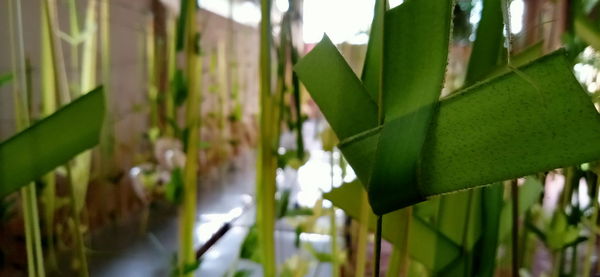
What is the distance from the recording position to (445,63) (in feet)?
0.59

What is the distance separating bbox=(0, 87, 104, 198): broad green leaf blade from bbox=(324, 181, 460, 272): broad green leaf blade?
0.38 feet

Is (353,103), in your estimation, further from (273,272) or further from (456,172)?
(273,272)

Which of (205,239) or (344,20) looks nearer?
(344,20)

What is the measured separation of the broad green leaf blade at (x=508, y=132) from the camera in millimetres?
157

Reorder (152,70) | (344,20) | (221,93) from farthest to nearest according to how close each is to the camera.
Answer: (221,93) → (152,70) → (344,20)

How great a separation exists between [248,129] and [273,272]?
187cm

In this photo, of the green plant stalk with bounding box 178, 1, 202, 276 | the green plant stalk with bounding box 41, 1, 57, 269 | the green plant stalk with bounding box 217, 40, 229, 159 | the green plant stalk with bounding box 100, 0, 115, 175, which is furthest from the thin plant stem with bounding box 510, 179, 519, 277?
the green plant stalk with bounding box 217, 40, 229, 159

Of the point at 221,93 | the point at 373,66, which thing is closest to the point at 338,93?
the point at 373,66

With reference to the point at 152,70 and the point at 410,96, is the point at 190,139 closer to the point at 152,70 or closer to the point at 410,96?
the point at 410,96

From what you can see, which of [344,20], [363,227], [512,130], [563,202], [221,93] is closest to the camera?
[512,130]

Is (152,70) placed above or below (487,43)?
above

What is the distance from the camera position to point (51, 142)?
0.81 ft

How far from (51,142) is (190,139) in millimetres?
68

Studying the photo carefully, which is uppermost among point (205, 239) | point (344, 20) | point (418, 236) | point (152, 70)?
point (152, 70)
